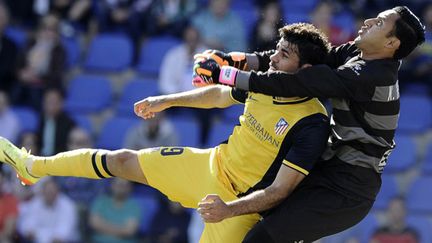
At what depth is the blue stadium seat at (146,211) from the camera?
10.8 metres

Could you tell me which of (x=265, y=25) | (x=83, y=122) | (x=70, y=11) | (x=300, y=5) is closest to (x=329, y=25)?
(x=265, y=25)

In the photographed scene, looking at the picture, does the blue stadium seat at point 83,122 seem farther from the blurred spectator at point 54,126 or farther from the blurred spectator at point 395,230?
the blurred spectator at point 395,230

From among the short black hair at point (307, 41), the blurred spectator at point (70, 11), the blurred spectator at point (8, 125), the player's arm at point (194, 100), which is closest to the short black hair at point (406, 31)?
the short black hair at point (307, 41)

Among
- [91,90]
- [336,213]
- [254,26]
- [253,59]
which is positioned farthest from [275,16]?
[336,213]

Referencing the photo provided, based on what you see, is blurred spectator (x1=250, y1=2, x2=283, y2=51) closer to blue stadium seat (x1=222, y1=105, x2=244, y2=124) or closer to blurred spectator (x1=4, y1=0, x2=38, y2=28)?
blue stadium seat (x1=222, y1=105, x2=244, y2=124)

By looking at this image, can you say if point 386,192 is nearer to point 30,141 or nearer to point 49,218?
point 49,218

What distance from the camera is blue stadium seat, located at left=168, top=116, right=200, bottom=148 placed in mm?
11250

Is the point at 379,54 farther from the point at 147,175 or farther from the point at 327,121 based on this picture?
the point at 147,175

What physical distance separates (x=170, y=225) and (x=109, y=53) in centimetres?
255

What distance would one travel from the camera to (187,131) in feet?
37.1

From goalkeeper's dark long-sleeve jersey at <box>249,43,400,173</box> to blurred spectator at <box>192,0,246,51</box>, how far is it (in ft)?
17.9

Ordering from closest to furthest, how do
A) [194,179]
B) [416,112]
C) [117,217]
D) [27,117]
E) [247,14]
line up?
1. [194,179]
2. [117,217]
3. [27,117]
4. [416,112]
5. [247,14]

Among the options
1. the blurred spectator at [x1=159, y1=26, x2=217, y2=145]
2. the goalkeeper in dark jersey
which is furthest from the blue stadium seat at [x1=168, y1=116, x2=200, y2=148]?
the goalkeeper in dark jersey

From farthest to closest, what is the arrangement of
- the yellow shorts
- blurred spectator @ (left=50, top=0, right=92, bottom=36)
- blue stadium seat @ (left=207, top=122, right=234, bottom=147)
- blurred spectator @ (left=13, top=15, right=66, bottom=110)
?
blurred spectator @ (left=50, top=0, right=92, bottom=36), blurred spectator @ (left=13, top=15, right=66, bottom=110), blue stadium seat @ (left=207, top=122, right=234, bottom=147), the yellow shorts
